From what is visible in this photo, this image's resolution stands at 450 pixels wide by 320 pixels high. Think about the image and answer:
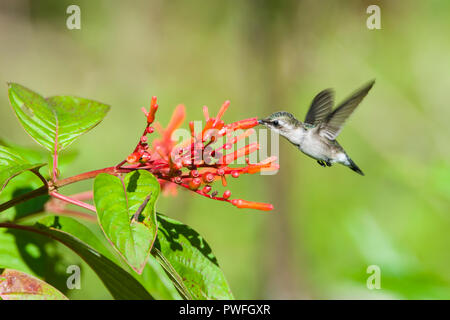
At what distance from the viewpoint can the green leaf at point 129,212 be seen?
893 mm

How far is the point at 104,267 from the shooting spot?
125cm

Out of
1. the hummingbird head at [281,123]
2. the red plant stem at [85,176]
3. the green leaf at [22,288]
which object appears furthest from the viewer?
the hummingbird head at [281,123]

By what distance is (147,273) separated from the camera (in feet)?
5.25

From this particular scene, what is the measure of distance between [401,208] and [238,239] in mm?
1895

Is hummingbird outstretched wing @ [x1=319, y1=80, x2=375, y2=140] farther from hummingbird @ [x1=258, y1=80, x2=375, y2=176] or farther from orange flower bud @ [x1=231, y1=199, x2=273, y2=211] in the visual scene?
orange flower bud @ [x1=231, y1=199, x2=273, y2=211]

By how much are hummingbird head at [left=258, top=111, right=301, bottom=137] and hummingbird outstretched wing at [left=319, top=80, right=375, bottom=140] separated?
0.67ft

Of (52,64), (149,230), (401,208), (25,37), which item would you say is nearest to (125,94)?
(52,64)

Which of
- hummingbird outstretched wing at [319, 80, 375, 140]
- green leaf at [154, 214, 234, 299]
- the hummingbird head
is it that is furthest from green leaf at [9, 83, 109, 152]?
hummingbird outstretched wing at [319, 80, 375, 140]

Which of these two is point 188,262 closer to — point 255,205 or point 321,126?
point 255,205

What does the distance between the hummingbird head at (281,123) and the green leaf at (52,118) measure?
1.84ft

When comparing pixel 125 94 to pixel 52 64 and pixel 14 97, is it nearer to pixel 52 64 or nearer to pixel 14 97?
pixel 52 64

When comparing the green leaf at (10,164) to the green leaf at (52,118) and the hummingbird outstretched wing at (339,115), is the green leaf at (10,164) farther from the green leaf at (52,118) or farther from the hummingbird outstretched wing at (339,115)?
the hummingbird outstretched wing at (339,115)

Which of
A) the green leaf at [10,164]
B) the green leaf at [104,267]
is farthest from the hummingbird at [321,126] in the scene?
the green leaf at [10,164]

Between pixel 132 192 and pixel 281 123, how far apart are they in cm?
74
